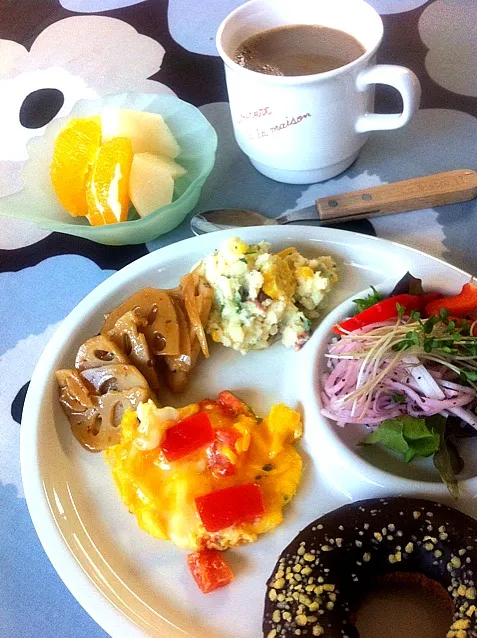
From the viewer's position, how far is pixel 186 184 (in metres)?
1.71

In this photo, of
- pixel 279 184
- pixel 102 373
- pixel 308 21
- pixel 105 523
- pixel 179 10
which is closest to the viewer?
pixel 105 523

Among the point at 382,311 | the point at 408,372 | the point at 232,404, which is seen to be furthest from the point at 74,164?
the point at 408,372

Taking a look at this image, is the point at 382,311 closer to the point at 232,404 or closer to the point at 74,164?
the point at 232,404

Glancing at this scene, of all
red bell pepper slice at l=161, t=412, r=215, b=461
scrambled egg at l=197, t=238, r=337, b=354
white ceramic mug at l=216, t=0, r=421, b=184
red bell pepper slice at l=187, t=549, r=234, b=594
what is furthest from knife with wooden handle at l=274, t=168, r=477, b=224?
red bell pepper slice at l=187, t=549, r=234, b=594

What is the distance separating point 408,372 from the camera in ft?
4.36

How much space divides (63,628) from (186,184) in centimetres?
107

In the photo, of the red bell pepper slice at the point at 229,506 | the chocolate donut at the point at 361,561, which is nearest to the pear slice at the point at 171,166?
the red bell pepper slice at the point at 229,506

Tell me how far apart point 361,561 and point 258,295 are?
567 mm

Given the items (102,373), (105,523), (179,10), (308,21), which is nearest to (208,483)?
(105,523)

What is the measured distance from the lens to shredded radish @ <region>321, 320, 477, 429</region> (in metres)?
1.28

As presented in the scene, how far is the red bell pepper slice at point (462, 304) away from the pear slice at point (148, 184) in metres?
0.71

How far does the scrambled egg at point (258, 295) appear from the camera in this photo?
1.40 m

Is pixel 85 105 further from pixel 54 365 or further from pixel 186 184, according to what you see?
pixel 54 365

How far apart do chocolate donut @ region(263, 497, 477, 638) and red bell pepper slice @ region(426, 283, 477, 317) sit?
0.40 metres
